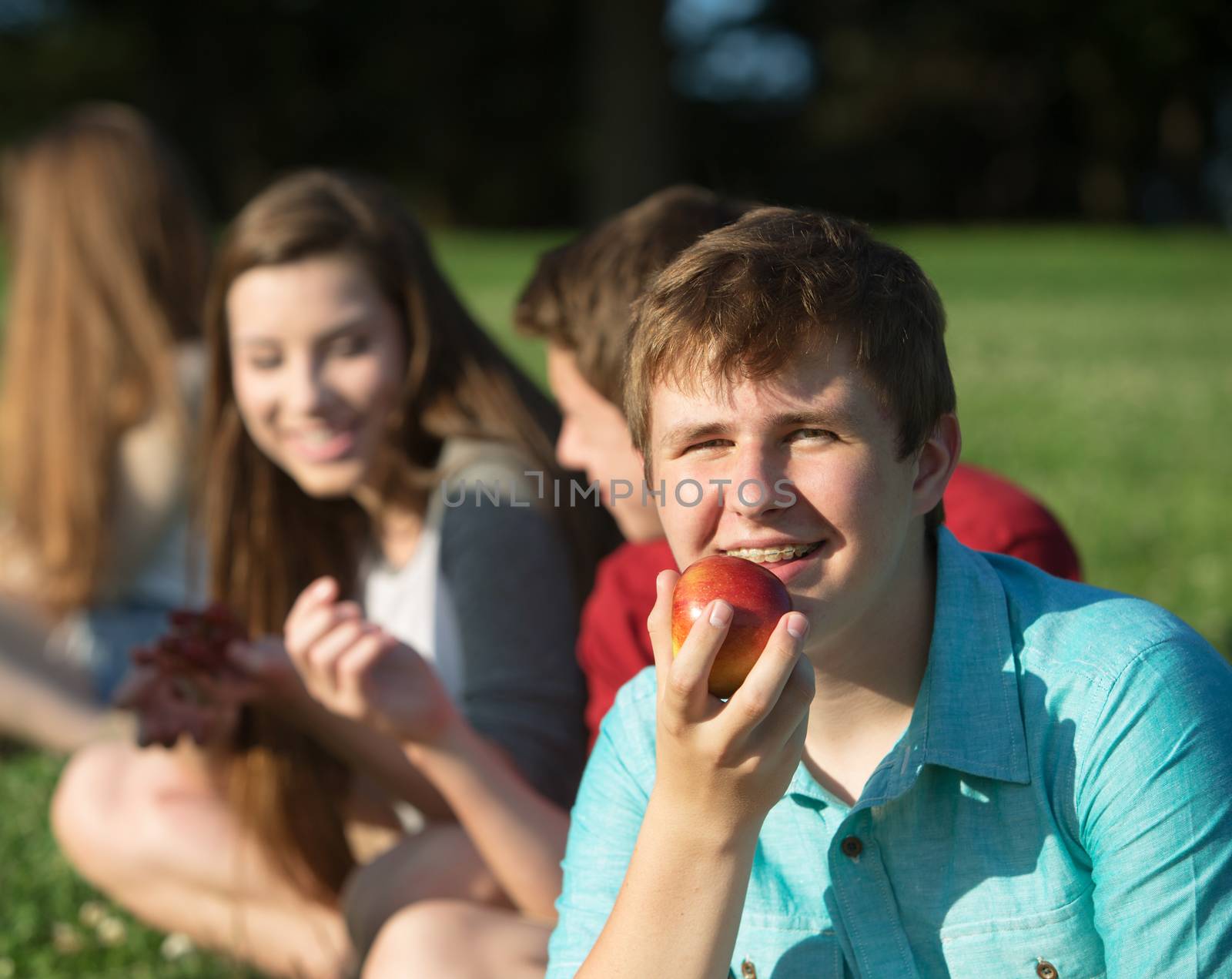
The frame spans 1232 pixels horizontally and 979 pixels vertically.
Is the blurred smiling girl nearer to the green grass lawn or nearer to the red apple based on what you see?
the green grass lawn

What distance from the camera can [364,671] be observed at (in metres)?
2.27

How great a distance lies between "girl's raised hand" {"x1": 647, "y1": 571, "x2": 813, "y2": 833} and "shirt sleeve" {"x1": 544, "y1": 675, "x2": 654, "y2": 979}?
263 millimetres

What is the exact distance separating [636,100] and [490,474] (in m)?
19.5

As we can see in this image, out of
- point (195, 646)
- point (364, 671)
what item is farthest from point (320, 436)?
point (364, 671)

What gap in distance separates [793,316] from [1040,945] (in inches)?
29.4

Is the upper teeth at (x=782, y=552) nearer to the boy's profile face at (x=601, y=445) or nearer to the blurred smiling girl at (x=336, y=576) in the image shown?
the boy's profile face at (x=601, y=445)

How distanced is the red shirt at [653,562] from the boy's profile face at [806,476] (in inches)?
27.6

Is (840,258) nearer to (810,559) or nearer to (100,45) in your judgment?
(810,559)

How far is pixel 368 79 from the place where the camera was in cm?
3556

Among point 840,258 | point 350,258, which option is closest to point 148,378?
point 350,258

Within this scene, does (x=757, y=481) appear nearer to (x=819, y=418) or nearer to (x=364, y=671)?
(x=819, y=418)

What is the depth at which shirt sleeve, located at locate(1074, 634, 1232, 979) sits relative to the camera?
60.2 inches

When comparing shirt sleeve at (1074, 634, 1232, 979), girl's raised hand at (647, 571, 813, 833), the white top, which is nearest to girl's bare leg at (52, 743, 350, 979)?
the white top

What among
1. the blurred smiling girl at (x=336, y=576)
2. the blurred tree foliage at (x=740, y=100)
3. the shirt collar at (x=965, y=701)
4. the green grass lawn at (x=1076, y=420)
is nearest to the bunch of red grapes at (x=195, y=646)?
the blurred smiling girl at (x=336, y=576)
